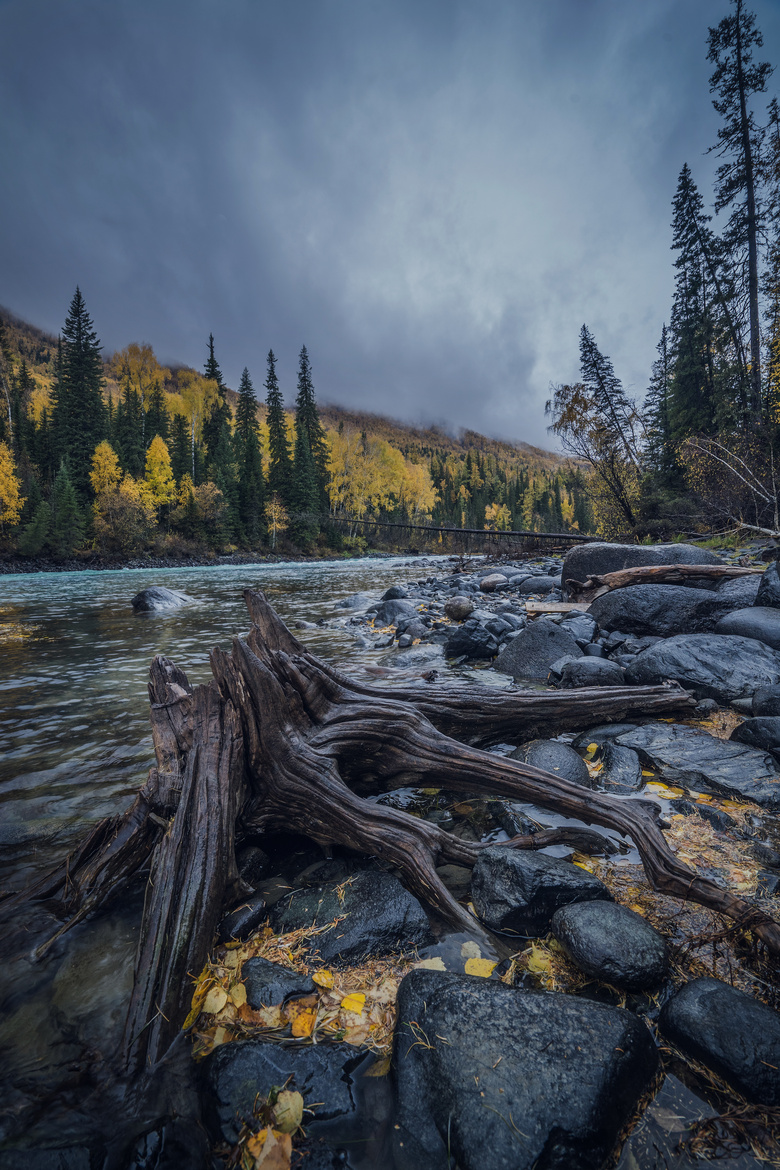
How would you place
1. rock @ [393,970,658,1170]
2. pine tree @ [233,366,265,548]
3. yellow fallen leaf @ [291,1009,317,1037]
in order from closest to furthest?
1. rock @ [393,970,658,1170]
2. yellow fallen leaf @ [291,1009,317,1037]
3. pine tree @ [233,366,265,548]

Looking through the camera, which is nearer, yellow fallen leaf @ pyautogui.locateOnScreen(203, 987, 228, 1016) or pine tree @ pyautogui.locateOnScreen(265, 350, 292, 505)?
yellow fallen leaf @ pyautogui.locateOnScreen(203, 987, 228, 1016)

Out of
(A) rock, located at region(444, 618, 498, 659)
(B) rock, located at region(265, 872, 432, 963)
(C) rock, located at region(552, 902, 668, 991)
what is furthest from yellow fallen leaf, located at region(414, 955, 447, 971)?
(A) rock, located at region(444, 618, 498, 659)

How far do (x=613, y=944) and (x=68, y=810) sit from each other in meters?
3.44

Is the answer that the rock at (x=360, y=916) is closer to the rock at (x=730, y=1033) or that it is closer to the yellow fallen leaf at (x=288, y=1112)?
the yellow fallen leaf at (x=288, y=1112)

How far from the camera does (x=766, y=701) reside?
139 inches

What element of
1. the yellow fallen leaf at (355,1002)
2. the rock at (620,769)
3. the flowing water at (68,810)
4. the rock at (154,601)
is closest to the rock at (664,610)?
Answer: the flowing water at (68,810)

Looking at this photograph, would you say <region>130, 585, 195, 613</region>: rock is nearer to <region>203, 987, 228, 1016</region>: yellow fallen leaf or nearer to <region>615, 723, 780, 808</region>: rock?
<region>203, 987, 228, 1016</region>: yellow fallen leaf

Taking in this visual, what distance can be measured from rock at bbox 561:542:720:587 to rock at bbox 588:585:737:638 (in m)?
2.09

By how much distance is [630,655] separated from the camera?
5.70 m

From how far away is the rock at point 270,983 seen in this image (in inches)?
66.3

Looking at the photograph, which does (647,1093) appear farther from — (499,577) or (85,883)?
(499,577)

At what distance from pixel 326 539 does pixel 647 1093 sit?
184ft

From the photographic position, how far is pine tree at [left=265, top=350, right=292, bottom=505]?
54.7 m

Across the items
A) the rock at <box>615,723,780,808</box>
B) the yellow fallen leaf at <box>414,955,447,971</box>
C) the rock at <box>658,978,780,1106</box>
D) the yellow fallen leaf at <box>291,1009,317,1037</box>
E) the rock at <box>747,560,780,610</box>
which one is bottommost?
the yellow fallen leaf at <box>414,955,447,971</box>
